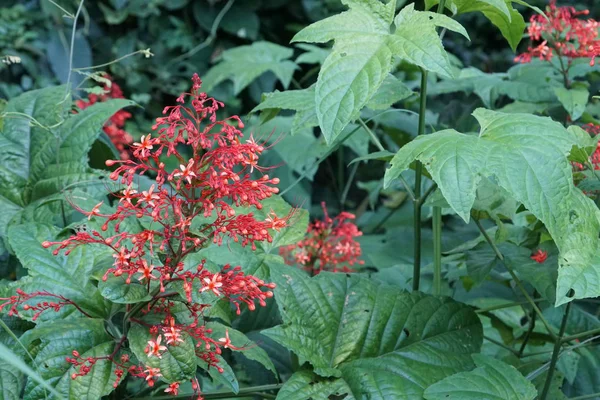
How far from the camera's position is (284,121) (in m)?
2.51

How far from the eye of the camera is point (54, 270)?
1210mm

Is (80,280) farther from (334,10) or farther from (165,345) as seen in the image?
(334,10)

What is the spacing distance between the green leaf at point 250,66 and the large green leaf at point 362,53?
124 centimetres

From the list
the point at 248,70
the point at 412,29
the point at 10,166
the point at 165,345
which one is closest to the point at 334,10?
the point at 248,70

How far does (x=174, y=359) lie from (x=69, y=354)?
174 mm

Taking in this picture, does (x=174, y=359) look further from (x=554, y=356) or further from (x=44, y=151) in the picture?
(x=44, y=151)

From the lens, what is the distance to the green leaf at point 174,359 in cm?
99

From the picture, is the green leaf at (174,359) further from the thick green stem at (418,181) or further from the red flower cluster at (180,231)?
the thick green stem at (418,181)

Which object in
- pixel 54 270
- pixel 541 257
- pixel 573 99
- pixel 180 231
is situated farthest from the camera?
pixel 573 99

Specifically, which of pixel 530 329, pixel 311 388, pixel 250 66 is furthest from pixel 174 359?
pixel 250 66

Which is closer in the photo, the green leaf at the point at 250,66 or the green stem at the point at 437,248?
the green stem at the point at 437,248

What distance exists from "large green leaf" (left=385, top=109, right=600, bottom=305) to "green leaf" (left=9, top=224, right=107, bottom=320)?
21.4 inches

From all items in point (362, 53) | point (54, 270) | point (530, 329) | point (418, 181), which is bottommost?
point (530, 329)

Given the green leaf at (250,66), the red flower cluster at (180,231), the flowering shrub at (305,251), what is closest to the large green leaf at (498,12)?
the flowering shrub at (305,251)
